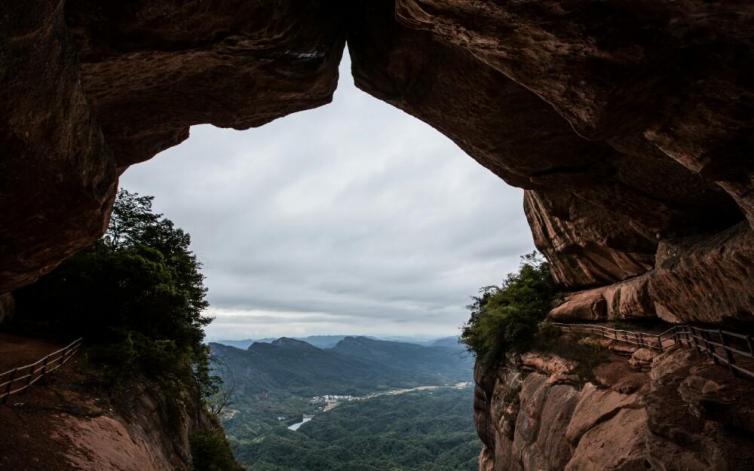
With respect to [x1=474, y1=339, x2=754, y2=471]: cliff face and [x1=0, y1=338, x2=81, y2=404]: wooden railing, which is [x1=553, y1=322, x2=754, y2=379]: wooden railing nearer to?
[x1=474, y1=339, x2=754, y2=471]: cliff face

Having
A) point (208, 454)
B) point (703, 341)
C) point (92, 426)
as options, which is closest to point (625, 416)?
point (703, 341)

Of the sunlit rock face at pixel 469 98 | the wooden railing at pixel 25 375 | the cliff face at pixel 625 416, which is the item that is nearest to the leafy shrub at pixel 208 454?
the wooden railing at pixel 25 375

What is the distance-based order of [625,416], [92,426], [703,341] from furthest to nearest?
[92,426], [625,416], [703,341]

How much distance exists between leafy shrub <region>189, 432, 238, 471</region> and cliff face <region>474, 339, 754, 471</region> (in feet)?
52.0

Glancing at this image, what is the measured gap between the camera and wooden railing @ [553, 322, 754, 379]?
744cm

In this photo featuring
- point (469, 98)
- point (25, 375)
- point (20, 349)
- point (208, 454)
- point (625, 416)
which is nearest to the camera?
point (625, 416)

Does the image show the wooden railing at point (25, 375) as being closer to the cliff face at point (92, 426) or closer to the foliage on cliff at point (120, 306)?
the cliff face at point (92, 426)

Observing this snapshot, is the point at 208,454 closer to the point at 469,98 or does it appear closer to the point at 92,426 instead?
the point at 92,426

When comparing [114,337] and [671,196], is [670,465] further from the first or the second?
[114,337]

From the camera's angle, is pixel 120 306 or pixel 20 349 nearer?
pixel 20 349

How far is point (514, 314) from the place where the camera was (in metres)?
24.2

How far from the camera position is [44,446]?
394 inches

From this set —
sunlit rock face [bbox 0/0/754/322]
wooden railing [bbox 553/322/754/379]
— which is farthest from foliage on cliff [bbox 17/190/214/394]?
wooden railing [bbox 553/322/754/379]

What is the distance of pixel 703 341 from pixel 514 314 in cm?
1481
